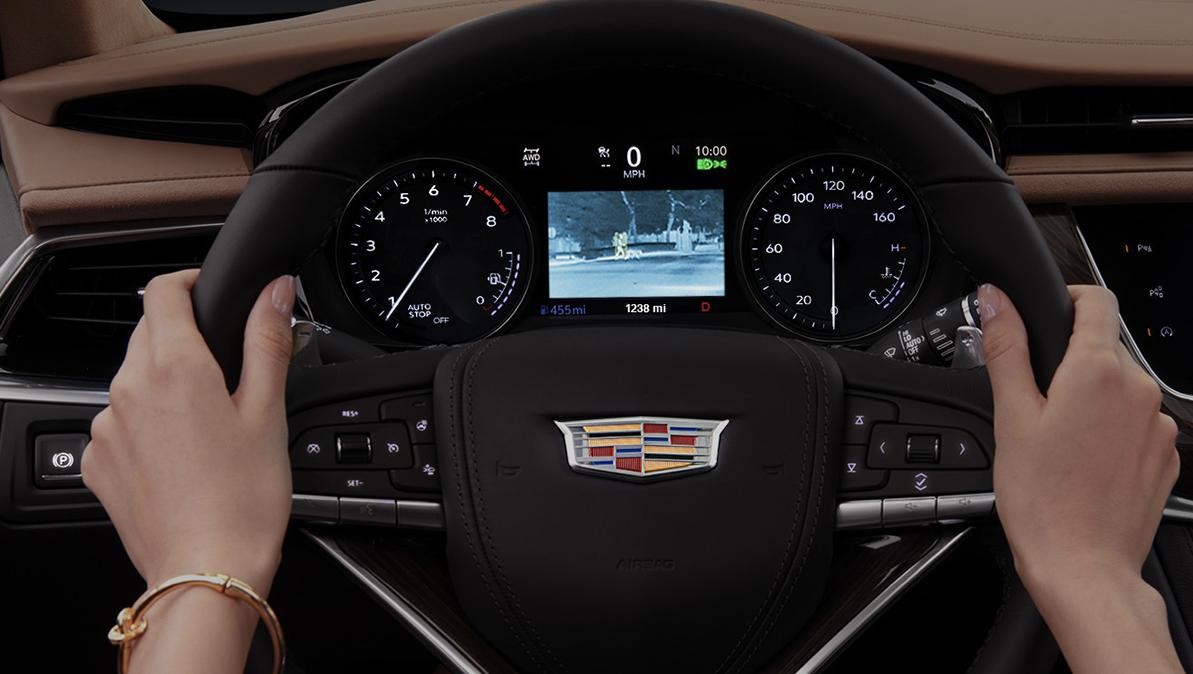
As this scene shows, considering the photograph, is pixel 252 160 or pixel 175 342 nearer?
pixel 175 342

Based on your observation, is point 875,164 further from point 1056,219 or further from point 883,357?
point 883,357

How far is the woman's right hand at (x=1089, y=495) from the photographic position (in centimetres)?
89

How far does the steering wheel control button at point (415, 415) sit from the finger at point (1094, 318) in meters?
0.54

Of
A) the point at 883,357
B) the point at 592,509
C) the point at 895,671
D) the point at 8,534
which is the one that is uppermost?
the point at 883,357

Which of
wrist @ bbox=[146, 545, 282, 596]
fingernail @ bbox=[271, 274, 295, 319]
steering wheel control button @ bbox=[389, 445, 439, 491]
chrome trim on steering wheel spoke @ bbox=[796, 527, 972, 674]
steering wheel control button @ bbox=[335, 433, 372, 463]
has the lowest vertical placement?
chrome trim on steering wheel spoke @ bbox=[796, 527, 972, 674]

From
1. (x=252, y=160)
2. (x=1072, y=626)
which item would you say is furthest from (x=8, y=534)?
(x=1072, y=626)

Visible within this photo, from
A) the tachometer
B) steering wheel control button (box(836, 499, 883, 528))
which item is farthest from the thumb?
the tachometer

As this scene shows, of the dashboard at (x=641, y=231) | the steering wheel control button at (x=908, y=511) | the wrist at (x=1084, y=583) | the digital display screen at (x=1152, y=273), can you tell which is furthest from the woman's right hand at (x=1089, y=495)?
the dashboard at (x=641, y=231)

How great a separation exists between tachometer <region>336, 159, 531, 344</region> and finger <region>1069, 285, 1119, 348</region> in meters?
1.42

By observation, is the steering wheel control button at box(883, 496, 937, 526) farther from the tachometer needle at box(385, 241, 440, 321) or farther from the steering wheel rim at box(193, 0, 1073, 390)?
the tachometer needle at box(385, 241, 440, 321)

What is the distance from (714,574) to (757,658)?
0.09m

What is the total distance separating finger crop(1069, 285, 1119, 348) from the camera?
95 cm

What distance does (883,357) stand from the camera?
1.24 m

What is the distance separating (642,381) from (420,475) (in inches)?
8.3
